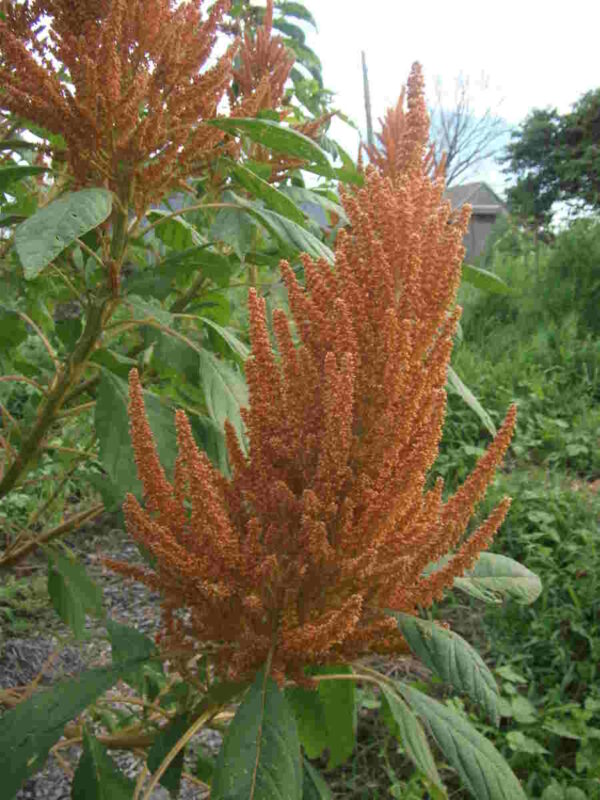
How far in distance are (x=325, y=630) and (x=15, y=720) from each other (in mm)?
458

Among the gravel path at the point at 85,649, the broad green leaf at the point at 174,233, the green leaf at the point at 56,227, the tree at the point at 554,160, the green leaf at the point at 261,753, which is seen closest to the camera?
the green leaf at the point at 261,753

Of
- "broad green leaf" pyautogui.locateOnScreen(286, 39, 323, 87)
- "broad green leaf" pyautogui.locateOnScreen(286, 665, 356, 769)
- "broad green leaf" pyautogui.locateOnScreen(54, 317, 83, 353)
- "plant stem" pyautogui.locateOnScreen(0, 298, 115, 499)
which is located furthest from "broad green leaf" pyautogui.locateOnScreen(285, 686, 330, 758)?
"broad green leaf" pyautogui.locateOnScreen(286, 39, 323, 87)

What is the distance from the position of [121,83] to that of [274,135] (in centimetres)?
25

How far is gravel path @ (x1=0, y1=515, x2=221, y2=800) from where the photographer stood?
7.95 ft

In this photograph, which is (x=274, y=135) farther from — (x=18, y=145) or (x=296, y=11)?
(x=296, y=11)

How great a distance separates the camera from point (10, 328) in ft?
5.26

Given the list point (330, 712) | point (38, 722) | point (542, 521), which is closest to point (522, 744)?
point (542, 521)

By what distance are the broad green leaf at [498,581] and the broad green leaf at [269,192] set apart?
619 millimetres

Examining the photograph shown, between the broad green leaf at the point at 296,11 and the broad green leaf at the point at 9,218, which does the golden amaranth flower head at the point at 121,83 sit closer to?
the broad green leaf at the point at 9,218

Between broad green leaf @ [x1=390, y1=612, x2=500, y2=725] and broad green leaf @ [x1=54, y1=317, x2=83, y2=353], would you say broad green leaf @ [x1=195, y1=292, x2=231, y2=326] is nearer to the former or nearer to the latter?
broad green leaf @ [x1=54, y1=317, x2=83, y2=353]

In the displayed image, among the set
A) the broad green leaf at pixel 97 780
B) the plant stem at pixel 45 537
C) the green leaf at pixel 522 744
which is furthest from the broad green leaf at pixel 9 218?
Answer: the green leaf at pixel 522 744

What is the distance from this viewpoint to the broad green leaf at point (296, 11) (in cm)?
367

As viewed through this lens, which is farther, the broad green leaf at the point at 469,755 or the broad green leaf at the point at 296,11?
the broad green leaf at the point at 296,11

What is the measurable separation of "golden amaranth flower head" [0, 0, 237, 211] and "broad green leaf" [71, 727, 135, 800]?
84cm
